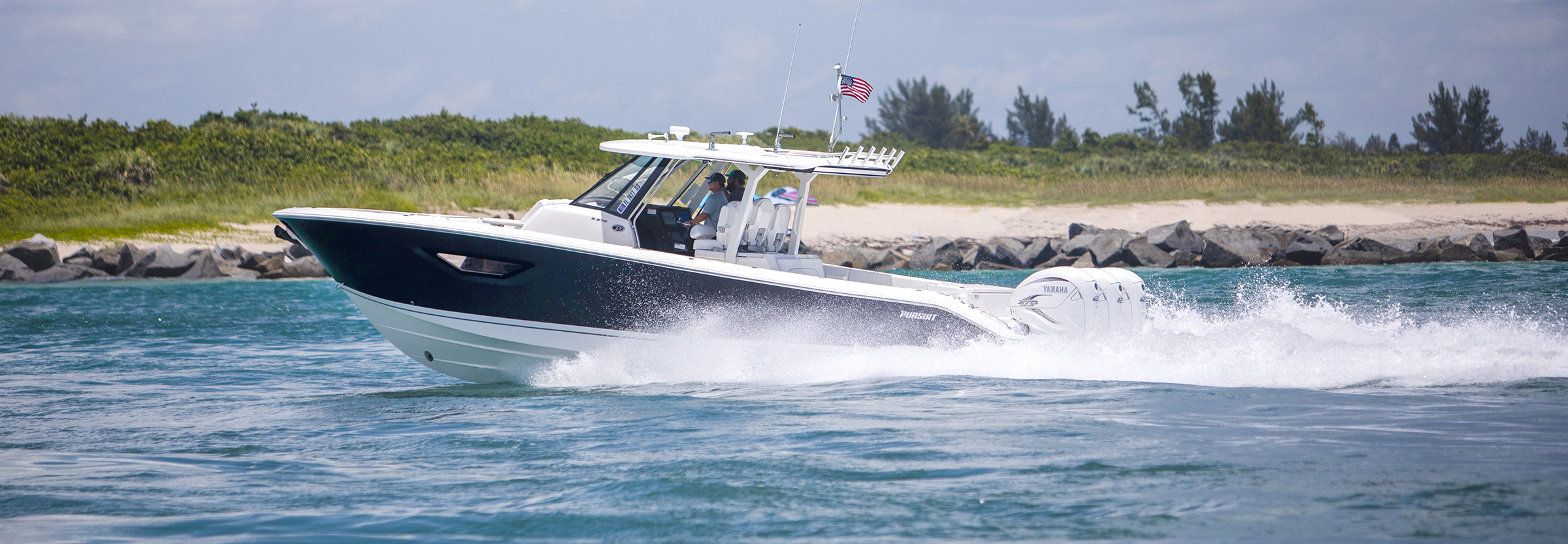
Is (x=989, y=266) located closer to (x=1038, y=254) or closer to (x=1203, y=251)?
(x=1038, y=254)

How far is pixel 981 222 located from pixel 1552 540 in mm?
23023

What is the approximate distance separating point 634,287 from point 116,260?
16.7 m

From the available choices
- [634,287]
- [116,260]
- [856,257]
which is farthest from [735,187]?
[116,260]

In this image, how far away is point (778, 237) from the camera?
8062 mm

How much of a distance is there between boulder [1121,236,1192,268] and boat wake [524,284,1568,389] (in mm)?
12623

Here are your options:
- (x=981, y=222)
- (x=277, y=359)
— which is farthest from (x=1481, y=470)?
(x=981, y=222)

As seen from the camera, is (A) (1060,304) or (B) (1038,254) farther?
(B) (1038,254)

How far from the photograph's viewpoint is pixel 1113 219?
27.1 meters

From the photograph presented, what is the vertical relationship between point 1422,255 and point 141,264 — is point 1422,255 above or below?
above

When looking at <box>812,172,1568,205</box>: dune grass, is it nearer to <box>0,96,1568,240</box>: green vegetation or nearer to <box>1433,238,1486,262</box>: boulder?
<box>0,96,1568,240</box>: green vegetation

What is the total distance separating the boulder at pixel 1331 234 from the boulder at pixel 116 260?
73.9 feet

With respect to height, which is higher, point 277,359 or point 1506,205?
point 1506,205

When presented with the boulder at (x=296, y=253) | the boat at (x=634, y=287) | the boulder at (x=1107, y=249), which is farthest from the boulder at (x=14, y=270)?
the boulder at (x=1107, y=249)

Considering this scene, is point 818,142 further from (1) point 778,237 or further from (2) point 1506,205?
(1) point 778,237
